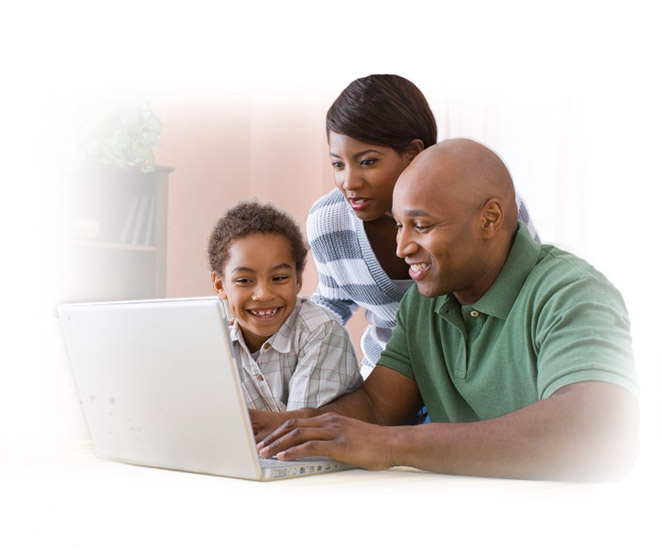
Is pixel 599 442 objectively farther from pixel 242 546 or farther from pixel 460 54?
pixel 460 54

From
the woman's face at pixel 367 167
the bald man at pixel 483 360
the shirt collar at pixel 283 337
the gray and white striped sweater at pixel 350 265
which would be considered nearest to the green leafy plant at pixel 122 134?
the gray and white striped sweater at pixel 350 265

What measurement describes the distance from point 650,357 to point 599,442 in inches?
46.4

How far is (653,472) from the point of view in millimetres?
1012

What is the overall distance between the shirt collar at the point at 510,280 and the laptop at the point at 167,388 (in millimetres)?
353

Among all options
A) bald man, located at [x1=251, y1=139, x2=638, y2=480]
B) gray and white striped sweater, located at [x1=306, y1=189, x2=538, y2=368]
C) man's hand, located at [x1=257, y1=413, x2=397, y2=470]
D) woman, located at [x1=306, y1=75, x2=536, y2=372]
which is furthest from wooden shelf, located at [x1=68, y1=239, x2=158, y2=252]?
man's hand, located at [x1=257, y1=413, x2=397, y2=470]

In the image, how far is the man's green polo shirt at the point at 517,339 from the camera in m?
1.00

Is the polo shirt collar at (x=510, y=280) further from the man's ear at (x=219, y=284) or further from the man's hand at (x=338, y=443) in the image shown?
the man's ear at (x=219, y=284)

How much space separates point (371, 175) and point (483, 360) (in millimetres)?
505

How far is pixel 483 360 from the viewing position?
1218mm

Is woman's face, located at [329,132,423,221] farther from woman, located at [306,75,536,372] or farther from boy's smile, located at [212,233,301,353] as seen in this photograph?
boy's smile, located at [212,233,301,353]

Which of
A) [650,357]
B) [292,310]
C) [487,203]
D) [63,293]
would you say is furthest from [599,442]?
[63,293]

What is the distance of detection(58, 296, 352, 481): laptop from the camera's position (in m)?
0.88

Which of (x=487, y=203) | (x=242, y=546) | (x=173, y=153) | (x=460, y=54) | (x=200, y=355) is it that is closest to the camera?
(x=242, y=546)

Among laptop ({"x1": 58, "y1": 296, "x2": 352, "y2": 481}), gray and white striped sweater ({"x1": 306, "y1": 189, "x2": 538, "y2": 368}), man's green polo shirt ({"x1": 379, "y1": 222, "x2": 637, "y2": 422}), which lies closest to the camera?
laptop ({"x1": 58, "y1": 296, "x2": 352, "y2": 481})
